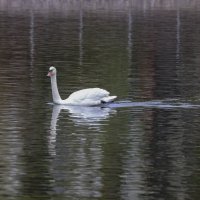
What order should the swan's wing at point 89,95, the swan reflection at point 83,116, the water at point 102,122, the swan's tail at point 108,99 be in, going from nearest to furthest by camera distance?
the water at point 102,122 → the swan reflection at point 83,116 → the swan's wing at point 89,95 → the swan's tail at point 108,99

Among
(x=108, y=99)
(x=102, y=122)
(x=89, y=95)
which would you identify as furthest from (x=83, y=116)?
(x=108, y=99)

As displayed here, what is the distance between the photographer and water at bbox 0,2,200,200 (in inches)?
567

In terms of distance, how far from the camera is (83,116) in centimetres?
2170

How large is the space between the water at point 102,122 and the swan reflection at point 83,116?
21 millimetres

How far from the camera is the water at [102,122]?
A: 14391 mm

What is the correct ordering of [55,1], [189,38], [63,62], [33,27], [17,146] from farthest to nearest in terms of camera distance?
1. [55,1]
2. [33,27]
3. [189,38]
4. [63,62]
5. [17,146]

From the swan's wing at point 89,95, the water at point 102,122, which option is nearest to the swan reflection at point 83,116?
the water at point 102,122

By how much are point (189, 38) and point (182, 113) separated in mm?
24933

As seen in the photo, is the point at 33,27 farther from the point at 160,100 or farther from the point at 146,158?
the point at 146,158

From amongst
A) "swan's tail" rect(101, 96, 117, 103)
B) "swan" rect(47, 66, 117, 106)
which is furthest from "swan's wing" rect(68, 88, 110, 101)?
"swan's tail" rect(101, 96, 117, 103)

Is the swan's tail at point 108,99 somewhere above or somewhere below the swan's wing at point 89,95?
below

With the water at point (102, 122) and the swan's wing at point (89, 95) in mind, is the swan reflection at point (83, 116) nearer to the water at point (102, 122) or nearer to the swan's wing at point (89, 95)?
the water at point (102, 122)

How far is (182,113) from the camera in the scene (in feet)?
71.9

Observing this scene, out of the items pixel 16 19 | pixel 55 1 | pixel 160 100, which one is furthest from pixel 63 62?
pixel 55 1
